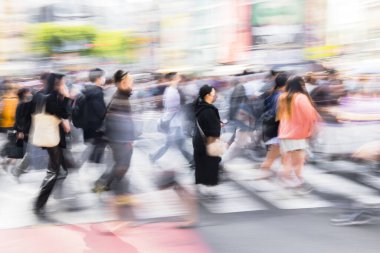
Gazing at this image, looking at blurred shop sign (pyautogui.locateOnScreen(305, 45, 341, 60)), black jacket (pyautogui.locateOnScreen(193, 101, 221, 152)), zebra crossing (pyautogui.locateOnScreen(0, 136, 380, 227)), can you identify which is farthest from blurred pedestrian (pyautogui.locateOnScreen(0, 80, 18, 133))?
blurred shop sign (pyautogui.locateOnScreen(305, 45, 341, 60))

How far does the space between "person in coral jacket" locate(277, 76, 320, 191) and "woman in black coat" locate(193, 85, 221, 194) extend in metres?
1.01

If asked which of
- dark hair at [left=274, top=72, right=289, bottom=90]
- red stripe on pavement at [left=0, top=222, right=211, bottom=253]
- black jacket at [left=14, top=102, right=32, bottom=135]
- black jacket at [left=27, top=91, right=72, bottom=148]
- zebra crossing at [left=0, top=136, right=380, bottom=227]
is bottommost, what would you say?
zebra crossing at [left=0, top=136, right=380, bottom=227]

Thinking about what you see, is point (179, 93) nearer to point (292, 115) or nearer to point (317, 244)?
point (292, 115)

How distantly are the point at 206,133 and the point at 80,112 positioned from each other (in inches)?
70.8

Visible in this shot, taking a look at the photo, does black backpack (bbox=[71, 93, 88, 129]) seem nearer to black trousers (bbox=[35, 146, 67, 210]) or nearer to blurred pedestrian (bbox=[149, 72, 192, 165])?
black trousers (bbox=[35, 146, 67, 210])

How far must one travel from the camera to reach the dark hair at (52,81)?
6902mm

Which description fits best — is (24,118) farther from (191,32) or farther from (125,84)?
(191,32)

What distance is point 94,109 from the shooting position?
777 cm

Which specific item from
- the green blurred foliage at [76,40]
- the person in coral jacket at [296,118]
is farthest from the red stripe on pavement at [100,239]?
the green blurred foliage at [76,40]

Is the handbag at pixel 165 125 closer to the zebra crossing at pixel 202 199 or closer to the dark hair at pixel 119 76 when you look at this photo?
the zebra crossing at pixel 202 199

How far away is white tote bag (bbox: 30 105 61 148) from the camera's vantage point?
693cm

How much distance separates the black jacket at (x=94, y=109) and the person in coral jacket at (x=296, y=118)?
7.67ft

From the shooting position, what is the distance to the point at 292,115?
764 cm

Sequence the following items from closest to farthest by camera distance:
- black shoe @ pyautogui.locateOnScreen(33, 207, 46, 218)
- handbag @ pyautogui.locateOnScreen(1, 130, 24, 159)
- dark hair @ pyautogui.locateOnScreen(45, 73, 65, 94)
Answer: dark hair @ pyautogui.locateOnScreen(45, 73, 65, 94), black shoe @ pyautogui.locateOnScreen(33, 207, 46, 218), handbag @ pyautogui.locateOnScreen(1, 130, 24, 159)
